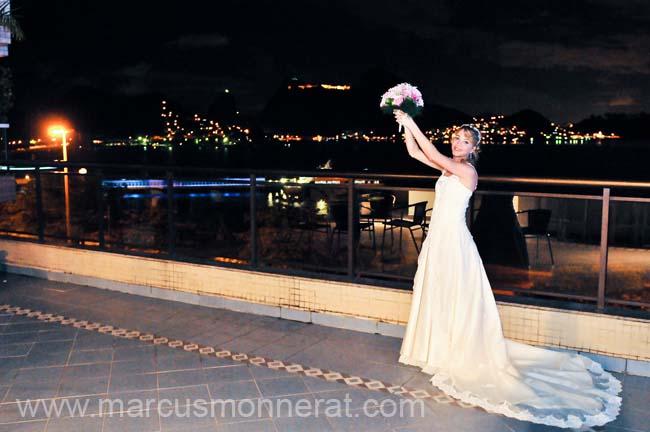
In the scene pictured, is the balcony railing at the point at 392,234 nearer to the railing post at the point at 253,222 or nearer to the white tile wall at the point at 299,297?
the railing post at the point at 253,222

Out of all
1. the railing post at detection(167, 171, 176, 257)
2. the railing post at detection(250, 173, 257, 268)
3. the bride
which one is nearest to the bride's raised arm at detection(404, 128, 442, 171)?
the bride

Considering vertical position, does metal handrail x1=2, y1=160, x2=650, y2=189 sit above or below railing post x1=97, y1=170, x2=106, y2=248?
above

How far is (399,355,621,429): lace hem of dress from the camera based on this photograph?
3.48 metres

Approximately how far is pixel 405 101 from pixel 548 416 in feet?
7.07

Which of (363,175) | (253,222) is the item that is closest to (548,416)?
(363,175)

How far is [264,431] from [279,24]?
79592 millimetres

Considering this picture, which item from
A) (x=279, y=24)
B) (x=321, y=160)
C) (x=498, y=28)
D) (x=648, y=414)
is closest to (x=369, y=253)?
(x=648, y=414)

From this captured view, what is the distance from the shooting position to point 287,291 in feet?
18.7

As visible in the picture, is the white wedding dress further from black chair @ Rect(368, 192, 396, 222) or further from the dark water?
the dark water

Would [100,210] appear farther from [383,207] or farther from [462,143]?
[462,143]

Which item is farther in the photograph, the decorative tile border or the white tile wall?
the white tile wall

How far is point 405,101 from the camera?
4.05 metres

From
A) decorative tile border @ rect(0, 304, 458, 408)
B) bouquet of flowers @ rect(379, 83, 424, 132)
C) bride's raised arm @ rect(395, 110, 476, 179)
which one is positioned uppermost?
bouquet of flowers @ rect(379, 83, 424, 132)

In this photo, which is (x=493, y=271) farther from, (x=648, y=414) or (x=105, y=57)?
(x=105, y=57)
